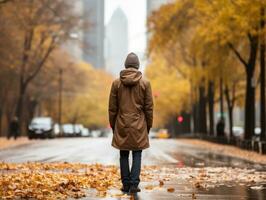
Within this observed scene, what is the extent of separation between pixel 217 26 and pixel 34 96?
38551 mm

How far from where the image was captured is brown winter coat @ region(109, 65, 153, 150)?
10.8 meters

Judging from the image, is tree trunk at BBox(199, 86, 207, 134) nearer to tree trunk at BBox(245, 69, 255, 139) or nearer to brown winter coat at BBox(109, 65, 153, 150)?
tree trunk at BBox(245, 69, 255, 139)

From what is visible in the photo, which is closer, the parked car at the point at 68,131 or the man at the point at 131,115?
the man at the point at 131,115

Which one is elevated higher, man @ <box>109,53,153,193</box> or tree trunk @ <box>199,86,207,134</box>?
tree trunk @ <box>199,86,207,134</box>

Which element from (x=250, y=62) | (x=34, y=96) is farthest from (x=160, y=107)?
(x=250, y=62)

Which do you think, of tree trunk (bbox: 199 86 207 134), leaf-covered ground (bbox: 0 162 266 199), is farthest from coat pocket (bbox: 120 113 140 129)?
tree trunk (bbox: 199 86 207 134)

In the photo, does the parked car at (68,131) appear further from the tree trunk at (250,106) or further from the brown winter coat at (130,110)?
the brown winter coat at (130,110)

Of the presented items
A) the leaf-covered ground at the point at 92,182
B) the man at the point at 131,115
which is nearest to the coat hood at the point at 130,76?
the man at the point at 131,115

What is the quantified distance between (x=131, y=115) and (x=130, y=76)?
22.6 inches

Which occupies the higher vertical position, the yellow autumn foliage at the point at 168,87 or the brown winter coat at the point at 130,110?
the yellow autumn foliage at the point at 168,87

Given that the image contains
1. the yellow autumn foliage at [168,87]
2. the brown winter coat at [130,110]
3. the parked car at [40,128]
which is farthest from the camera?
the yellow autumn foliage at [168,87]

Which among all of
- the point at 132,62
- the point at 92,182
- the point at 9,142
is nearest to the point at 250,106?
the point at 9,142

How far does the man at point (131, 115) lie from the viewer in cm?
1077

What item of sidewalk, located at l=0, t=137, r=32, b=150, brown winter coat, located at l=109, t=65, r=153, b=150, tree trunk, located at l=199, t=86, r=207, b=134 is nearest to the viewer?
brown winter coat, located at l=109, t=65, r=153, b=150
